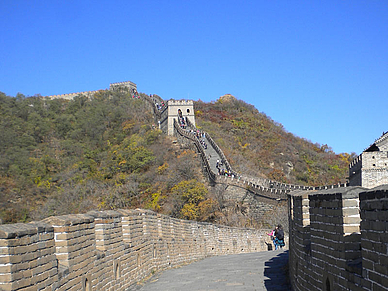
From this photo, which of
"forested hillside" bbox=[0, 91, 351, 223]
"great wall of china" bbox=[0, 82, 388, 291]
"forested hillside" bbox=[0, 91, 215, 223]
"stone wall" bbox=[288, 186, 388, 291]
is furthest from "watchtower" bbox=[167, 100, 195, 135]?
"stone wall" bbox=[288, 186, 388, 291]

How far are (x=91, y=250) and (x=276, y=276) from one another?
15.6 feet

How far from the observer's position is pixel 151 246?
45.2ft

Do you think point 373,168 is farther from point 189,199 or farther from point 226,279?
point 226,279

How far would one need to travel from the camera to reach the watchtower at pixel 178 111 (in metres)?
65.1

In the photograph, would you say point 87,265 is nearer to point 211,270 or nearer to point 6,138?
point 211,270

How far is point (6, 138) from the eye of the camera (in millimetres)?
78812

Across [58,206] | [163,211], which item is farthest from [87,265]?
[58,206]

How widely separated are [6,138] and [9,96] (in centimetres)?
1977

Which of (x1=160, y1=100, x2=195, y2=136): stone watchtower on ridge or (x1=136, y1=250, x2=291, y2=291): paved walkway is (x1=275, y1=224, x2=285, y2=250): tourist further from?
(x1=160, y1=100, x2=195, y2=136): stone watchtower on ridge

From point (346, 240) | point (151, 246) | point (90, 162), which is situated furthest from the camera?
point (90, 162)

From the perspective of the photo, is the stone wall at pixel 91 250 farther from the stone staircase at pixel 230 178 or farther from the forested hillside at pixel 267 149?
the forested hillside at pixel 267 149

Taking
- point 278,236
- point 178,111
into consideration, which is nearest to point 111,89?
point 178,111

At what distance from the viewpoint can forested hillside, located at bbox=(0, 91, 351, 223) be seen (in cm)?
4859

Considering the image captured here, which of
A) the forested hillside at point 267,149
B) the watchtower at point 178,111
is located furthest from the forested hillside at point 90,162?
the forested hillside at point 267,149
